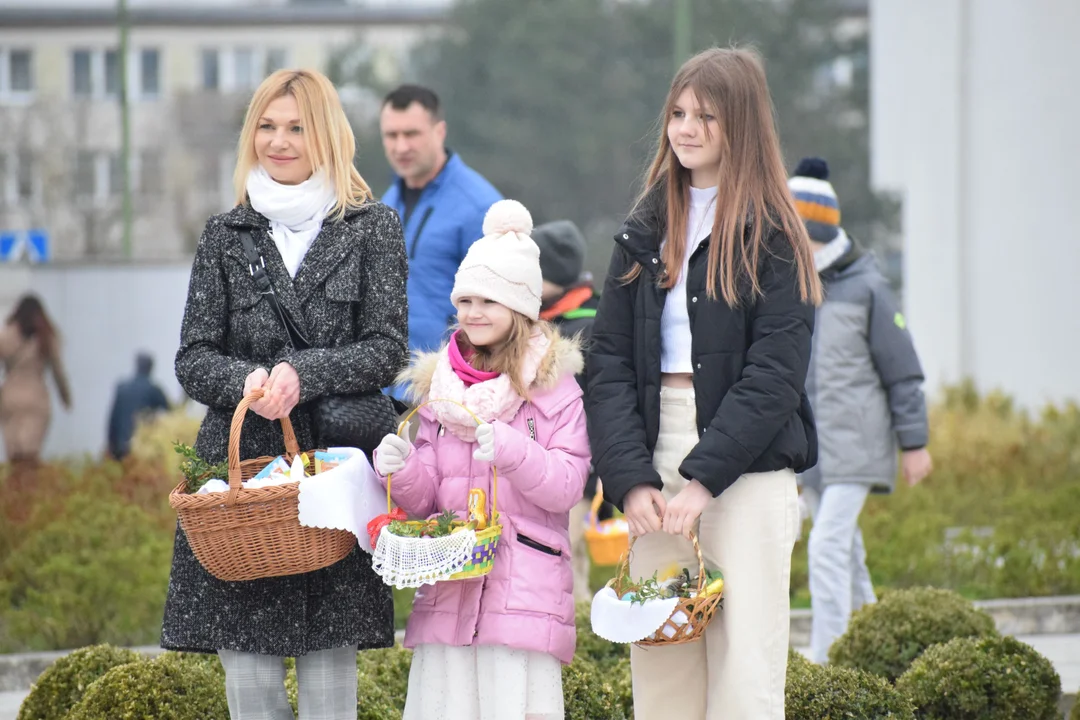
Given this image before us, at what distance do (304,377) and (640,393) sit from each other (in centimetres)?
91

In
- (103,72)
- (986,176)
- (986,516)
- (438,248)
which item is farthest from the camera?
(103,72)

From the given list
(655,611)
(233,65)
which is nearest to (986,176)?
(655,611)

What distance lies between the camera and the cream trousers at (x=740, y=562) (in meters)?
4.11

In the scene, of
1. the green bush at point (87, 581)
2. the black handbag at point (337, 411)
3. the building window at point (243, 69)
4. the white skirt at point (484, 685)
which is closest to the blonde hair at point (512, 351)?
the black handbag at point (337, 411)

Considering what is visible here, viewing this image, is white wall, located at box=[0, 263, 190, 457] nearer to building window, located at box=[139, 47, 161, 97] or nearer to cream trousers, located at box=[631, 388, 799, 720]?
cream trousers, located at box=[631, 388, 799, 720]

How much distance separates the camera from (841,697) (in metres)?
4.98

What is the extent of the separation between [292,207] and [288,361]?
18.7 inches

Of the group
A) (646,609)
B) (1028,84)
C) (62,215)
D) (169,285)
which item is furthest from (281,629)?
(62,215)

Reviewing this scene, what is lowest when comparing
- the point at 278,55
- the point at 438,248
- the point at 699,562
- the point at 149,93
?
the point at 699,562

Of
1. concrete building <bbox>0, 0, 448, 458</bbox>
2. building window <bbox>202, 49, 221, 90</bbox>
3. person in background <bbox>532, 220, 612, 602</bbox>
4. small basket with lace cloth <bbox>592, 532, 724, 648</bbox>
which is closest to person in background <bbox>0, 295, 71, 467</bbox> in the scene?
person in background <bbox>532, 220, 612, 602</bbox>

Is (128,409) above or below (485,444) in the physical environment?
below

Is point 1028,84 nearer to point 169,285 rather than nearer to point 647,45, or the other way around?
point 169,285

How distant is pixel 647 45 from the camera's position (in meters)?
39.2

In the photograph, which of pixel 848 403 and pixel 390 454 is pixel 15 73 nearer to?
pixel 848 403
